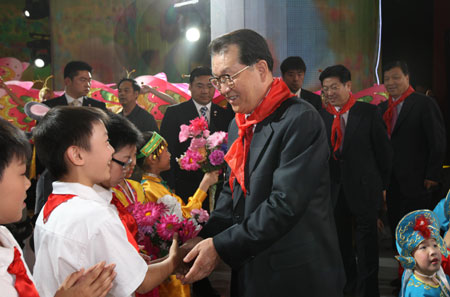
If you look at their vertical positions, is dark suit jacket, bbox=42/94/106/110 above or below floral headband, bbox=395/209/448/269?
above

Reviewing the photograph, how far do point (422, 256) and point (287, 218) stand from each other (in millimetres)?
1347

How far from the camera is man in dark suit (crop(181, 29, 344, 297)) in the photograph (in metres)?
1.58

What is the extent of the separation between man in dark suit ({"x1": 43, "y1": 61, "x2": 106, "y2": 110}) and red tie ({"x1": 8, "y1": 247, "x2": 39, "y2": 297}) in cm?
306

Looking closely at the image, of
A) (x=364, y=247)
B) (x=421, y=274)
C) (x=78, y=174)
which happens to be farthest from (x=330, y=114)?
(x=78, y=174)

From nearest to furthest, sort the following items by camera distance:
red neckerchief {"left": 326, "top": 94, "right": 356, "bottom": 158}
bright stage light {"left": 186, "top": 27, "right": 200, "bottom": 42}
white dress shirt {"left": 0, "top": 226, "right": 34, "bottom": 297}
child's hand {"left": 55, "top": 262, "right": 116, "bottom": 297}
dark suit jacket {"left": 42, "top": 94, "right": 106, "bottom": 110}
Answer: white dress shirt {"left": 0, "top": 226, "right": 34, "bottom": 297} → child's hand {"left": 55, "top": 262, "right": 116, "bottom": 297} → red neckerchief {"left": 326, "top": 94, "right": 356, "bottom": 158} → dark suit jacket {"left": 42, "top": 94, "right": 106, "bottom": 110} → bright stage light {"left": 186, "top": 27, "right": 200, "bottom": 42}

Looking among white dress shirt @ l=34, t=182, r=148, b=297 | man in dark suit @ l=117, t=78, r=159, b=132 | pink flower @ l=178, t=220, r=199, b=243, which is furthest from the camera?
man in dark suit @ l=117, t=78, r=159, b=132

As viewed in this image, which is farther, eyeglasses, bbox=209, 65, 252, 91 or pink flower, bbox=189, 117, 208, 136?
pink flower, bbox=189, 117, 208, 136

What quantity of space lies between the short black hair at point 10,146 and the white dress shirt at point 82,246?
219 mm

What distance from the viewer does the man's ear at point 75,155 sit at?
56.3 inches

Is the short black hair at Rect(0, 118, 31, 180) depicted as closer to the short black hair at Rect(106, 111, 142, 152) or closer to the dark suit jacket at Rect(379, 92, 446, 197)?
the short black hair at Rect(106, 111, 142, 152)

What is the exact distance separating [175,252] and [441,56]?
3.16 meters

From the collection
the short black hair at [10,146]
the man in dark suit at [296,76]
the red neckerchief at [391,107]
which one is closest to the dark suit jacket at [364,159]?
the man in dark suit at [296,76]

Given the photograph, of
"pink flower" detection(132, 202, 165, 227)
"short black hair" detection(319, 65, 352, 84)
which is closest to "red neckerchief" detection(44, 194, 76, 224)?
"pink flower" detection(132, 202, 165, 227)

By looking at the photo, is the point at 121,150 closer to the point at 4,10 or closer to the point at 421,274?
the point at 421,274
